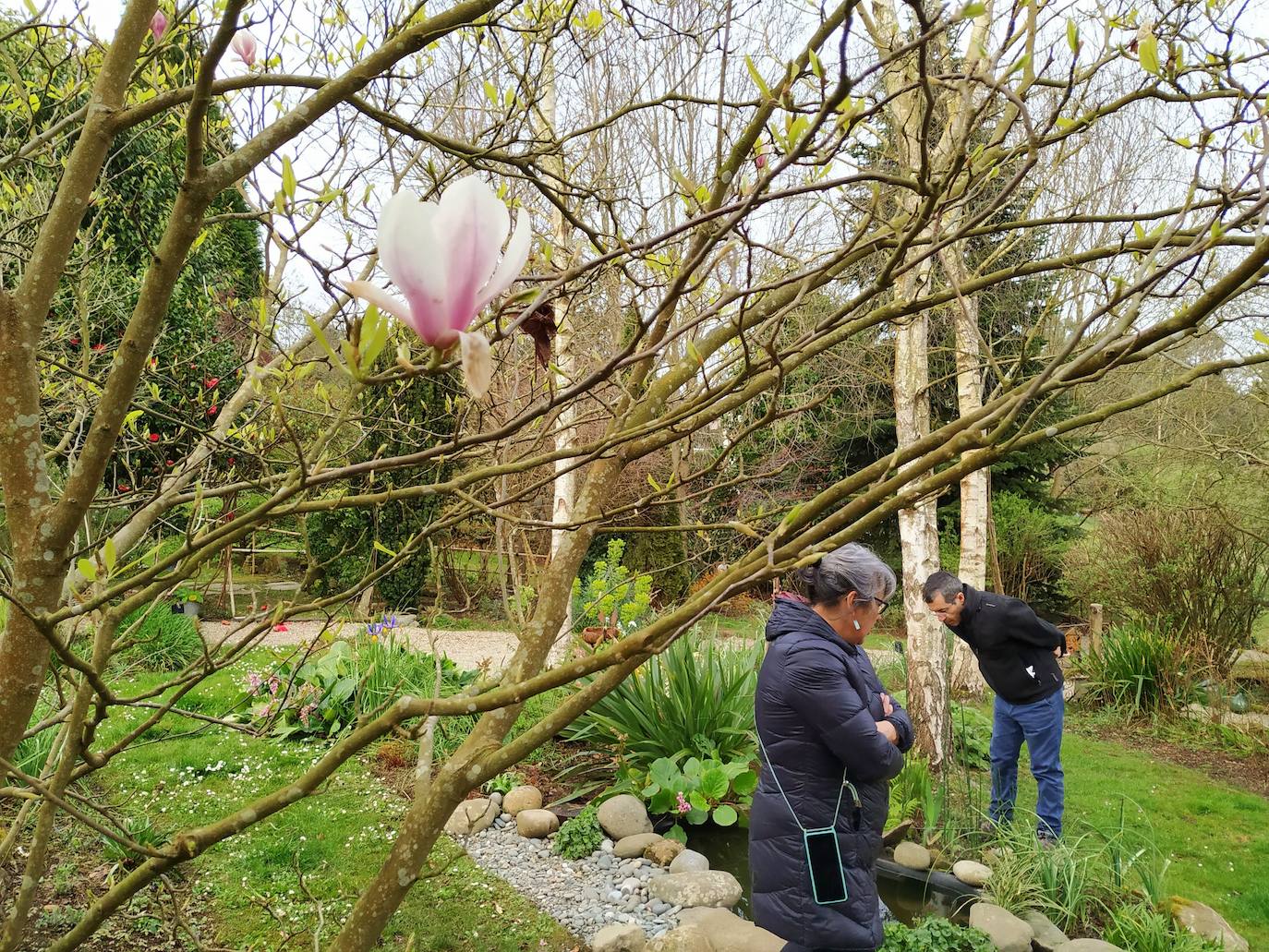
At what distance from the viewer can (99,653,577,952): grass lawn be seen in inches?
127

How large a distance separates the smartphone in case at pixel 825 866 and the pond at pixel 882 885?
149 cm

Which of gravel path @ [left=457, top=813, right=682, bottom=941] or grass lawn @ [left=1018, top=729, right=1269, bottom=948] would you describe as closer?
gravel path @ [left=457, top=813, right=682, bottom=941]

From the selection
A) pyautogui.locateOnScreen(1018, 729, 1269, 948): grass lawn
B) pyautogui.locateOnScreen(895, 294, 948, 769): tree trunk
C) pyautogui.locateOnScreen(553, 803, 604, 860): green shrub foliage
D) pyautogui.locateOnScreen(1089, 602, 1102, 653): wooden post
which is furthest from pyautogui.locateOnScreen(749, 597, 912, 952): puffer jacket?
pyautogui.locateOnScreen(1089, 602, 1102, 653): wooden post

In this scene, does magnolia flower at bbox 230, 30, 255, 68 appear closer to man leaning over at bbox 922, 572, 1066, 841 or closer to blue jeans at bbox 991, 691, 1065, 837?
man leaning over at bbox 922, 572, 1066, 841

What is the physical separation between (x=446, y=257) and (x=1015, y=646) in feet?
13.6

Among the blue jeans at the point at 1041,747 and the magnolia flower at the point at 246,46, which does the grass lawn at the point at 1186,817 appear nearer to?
the blue jeans at the point at 1041,747

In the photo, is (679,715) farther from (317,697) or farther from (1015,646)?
(317,697)

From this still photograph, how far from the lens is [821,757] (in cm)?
246

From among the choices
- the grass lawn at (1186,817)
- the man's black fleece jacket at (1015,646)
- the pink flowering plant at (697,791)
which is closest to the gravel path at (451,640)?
the pink flowering plant at (697,791)

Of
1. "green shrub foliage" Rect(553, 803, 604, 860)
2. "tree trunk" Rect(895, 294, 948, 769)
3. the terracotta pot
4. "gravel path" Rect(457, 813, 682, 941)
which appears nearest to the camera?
"gravel path" Rect(457, 813, 682, 941)

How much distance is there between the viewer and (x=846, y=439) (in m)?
11.6

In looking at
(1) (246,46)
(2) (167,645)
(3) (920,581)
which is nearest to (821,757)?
(1) (246,46)

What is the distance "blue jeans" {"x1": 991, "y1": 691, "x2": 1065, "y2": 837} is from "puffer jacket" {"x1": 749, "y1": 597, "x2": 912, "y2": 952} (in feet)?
6.40

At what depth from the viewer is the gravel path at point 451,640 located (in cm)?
741
